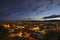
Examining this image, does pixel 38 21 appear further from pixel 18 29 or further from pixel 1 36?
pixel 1 36

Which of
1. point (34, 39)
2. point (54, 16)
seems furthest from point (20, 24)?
point (54, 16)

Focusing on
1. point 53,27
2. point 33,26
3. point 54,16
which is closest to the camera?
point 54,16

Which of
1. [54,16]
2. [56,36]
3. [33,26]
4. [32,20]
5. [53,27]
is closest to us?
[56,36]

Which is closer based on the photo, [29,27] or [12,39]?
[12,39]

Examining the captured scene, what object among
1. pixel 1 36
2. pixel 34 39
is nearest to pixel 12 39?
pixel 1 36

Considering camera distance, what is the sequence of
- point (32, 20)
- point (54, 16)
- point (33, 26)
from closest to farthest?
1. point (54, 16)
2. point (32, 20)
3. point (33, 26)

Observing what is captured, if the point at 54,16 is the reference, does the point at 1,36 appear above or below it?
below

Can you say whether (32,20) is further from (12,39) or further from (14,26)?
(12,39)

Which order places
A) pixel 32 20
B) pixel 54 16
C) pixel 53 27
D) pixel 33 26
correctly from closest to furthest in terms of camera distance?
pixel 54 16 → pixel 53 27 → pixel 32 20 → pixel 33 26

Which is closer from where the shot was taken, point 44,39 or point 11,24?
point 44,39
